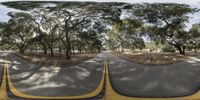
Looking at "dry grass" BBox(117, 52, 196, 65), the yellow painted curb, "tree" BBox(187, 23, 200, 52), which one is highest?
"tree" BBox(187, 23, 200, 52)

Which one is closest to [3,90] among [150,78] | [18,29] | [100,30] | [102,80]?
[18,29]

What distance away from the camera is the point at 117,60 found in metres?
2.84

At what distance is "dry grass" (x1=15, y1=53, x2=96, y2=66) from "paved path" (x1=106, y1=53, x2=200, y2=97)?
29cm

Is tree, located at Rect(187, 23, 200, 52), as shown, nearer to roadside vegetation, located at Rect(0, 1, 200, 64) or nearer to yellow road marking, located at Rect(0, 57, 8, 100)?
roadside vegetation, located at Rect(0, 1, 200, 64)

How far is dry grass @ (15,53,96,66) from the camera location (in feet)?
9.00

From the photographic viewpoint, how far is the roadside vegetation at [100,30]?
2.70 metres

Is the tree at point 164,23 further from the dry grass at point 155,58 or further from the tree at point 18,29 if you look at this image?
the tree at point 18,29

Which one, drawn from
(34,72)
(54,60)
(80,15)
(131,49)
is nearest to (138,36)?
(131,49)

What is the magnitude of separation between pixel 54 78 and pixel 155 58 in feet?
3.25

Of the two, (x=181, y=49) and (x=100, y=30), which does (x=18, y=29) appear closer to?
(x=100, y=30)

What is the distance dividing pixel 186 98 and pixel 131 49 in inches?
28.5

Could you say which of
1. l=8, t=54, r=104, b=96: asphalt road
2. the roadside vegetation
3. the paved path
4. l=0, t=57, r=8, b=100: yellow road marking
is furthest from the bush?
l=0, t=57, r=8, b=100: yellow road marking

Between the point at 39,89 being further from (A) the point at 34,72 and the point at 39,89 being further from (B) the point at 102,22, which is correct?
(B) the point at 102,22

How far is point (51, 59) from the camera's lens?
278 cm
